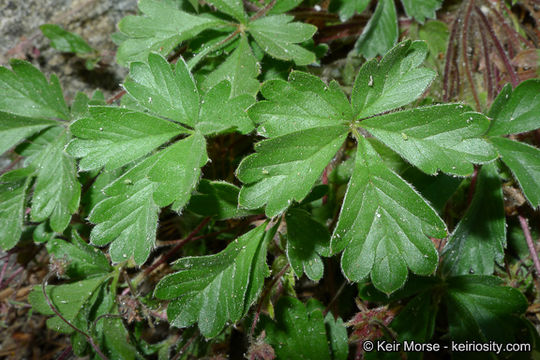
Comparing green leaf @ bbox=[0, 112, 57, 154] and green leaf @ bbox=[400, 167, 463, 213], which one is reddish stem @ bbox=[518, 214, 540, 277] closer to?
green leaf @ bbox=[400, 167, 463, 213]

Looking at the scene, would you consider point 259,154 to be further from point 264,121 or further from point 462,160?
point 462,160

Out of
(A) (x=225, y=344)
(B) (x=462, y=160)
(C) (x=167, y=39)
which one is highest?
(C) (x=167, y=39)

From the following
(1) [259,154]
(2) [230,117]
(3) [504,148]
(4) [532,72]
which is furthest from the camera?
(4) [532,72]

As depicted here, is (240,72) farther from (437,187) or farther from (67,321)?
(67,321)

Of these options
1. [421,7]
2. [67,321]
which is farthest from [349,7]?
[67,321]

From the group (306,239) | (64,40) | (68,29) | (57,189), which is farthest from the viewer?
(68,29)

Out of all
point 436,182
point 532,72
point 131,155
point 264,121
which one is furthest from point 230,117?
point 532,72
